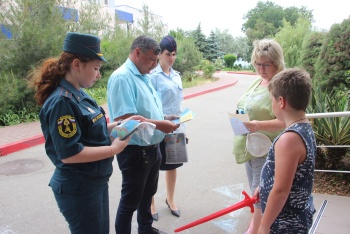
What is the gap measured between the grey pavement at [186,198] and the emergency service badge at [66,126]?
1.90m

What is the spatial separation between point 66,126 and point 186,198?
2.62m

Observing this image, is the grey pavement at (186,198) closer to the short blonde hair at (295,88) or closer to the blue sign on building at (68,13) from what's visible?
the short blonde hair at (295,88)

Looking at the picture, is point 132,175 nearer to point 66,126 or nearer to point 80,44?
point 66,126

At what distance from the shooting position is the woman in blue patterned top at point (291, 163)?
147 cm

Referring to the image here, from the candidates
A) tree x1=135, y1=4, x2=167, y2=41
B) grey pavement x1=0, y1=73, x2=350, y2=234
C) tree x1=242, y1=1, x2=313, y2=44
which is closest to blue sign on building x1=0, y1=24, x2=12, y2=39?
grey pavement x1=0, y1=73, x2=350, y2=234

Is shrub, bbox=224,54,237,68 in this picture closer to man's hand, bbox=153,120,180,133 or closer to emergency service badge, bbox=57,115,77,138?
man's hand, bbox=153,120,180,133

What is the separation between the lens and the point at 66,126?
5.06 feet

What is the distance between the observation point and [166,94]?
10.4 ft

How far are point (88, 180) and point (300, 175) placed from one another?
3.92ft

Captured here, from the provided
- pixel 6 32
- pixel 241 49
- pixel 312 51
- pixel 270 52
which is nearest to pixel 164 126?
pixel 270 52

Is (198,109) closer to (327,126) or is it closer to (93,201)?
(327,126)

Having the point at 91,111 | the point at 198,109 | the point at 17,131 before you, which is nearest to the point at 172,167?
the point at 91,111

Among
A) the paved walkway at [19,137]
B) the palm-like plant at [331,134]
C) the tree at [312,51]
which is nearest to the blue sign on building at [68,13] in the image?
the paved walkway at [19,137]

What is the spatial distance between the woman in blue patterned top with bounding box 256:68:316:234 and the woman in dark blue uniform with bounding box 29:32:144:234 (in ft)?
3.00
